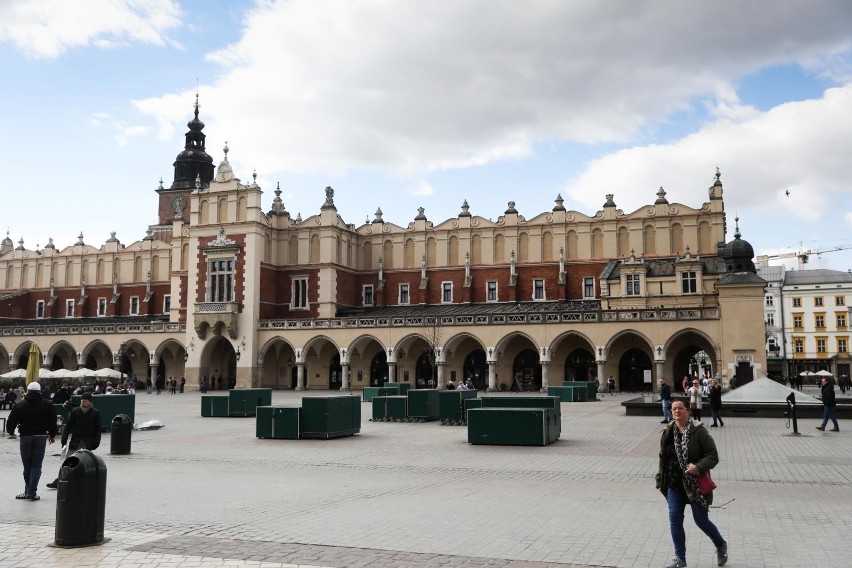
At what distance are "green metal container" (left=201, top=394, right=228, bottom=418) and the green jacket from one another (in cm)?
2387

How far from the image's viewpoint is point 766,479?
13.6m

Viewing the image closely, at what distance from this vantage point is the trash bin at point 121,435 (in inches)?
699

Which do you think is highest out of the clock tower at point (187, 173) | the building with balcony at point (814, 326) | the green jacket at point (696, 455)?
the clock tower at point (187, 173)

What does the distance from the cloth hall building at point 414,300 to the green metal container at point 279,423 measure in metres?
29.7

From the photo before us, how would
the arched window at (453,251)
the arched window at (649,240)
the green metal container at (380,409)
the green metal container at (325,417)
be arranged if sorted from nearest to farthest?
the green metal container at (325,417), the green metal container at (380,409), the arched window at (649,240), the arched window at (453,251)

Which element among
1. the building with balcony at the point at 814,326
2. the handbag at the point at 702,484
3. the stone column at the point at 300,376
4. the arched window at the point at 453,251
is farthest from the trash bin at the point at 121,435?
the building with balcony at the point at 814,326

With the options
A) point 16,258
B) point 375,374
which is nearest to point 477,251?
point 375,374

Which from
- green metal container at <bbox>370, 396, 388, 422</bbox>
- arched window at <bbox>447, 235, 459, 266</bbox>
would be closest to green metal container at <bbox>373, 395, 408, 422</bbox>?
green metal container at <bbox>370, 396, 388, 422</bbox>

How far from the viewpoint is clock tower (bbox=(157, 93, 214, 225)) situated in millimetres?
82375

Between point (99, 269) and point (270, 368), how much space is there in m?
23.1

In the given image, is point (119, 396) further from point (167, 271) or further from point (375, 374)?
point (167, 271)

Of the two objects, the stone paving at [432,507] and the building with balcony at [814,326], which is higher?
the building with balcony at [814,326]

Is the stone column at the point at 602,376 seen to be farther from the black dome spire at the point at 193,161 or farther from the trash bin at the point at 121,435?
the black dome spire at the point at 193,161

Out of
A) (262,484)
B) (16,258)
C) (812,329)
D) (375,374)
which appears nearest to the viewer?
(262,484)
